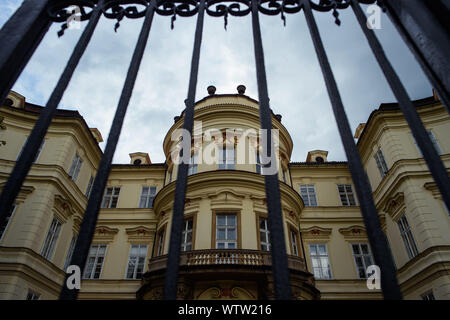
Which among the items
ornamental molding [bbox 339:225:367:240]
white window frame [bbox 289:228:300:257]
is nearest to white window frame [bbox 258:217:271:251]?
white window frame [bbox 289:228:300:257]

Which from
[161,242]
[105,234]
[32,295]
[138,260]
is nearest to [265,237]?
[161,242]

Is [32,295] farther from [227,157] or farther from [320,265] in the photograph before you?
[320,265]

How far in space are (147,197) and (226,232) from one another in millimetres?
8721

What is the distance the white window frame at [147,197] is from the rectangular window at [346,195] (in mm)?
13199

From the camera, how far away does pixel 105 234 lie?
21.1 m

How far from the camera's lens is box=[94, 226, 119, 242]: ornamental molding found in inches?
827

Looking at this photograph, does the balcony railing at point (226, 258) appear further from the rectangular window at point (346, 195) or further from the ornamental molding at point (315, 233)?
the rectangular window at point (346, 195)

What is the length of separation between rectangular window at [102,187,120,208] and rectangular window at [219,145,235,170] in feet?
28.7

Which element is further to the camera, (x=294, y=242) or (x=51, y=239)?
(x=294, y=242)

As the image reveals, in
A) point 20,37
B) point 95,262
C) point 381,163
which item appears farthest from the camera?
point 95,262

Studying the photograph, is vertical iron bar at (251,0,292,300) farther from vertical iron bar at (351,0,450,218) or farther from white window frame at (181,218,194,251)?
white window frame at (181,218,194,251)

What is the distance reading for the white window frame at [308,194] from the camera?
22569 millimetres
